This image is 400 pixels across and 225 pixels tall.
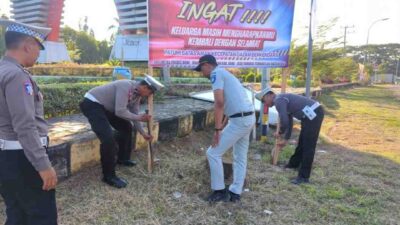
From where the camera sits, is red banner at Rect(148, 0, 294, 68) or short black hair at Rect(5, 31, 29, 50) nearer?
short black hair at Rect(5, 31, 29, 50)

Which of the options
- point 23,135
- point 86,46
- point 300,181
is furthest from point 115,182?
point 86,46

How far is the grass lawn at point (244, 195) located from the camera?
12.4 ft

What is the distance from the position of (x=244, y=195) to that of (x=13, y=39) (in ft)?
10.3

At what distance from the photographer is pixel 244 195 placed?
4465 millimetres

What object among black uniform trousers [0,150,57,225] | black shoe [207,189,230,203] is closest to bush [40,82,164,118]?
black shoe [207,189,230,203]

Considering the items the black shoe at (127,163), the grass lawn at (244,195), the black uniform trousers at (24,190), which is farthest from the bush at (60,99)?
the black uniform trousers at (24,190)

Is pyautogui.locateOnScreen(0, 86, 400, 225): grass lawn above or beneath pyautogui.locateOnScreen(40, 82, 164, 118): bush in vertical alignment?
beneath

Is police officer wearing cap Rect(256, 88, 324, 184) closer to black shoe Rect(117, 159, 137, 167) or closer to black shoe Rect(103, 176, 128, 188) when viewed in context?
black shoe Rect(117, 159, 137, 167)

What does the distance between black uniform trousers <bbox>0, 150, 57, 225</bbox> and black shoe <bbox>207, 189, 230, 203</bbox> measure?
205 centimetres

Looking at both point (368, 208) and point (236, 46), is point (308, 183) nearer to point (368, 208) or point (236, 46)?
point (368, 208)

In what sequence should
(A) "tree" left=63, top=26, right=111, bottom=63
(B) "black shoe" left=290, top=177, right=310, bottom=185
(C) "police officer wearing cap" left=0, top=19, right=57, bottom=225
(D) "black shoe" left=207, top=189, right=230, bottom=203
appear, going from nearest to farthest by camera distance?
(C) "police officer wearing cap" left=0, top=19, right=57, bottom=225 → (D) "black shoe" left=207, top=189, right=230, bottom=203 → (B) "black shoe" left=290, top=177, right=310, bottom=185 → (A) "tree" left=63, top=26, right=111, bottom=63

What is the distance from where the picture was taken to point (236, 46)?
21.0 feet

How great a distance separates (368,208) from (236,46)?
3.37 metres

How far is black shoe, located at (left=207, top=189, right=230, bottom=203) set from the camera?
13.6 ft
